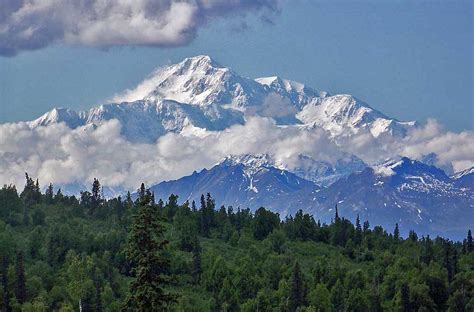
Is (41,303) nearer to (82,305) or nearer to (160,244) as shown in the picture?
(82,305)

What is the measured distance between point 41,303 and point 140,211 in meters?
127

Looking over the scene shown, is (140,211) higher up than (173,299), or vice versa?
(140,211)

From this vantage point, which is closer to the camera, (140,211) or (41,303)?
(140,211)

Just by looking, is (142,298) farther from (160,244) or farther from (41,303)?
(41,303)

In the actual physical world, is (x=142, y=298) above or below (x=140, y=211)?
below

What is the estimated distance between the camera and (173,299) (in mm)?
72250

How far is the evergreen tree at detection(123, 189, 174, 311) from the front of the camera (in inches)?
2785

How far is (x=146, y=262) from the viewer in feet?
233

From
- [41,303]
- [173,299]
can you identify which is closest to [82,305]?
[41,303]

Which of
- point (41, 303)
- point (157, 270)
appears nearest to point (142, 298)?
point (157, 270)

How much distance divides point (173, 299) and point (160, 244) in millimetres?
4520

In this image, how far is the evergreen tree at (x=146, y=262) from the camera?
7075cm

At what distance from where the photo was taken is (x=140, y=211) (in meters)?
71.3

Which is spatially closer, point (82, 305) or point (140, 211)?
point (140, 211)
